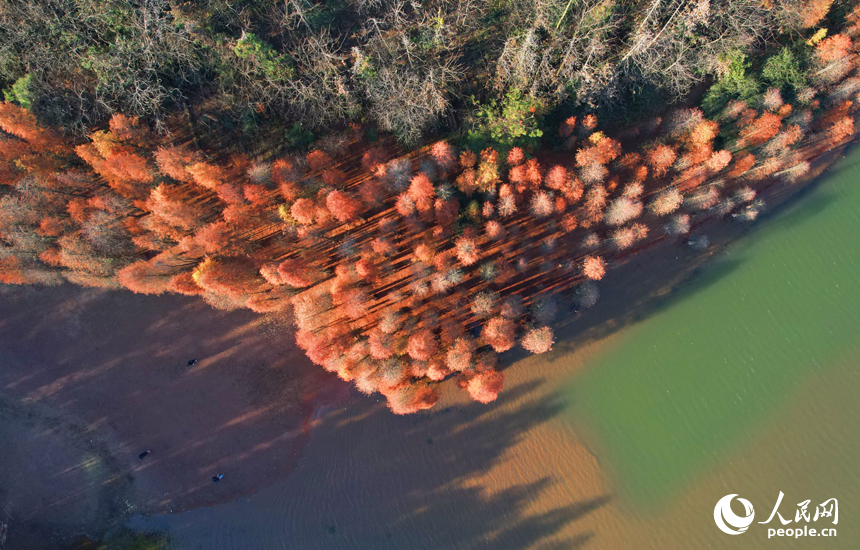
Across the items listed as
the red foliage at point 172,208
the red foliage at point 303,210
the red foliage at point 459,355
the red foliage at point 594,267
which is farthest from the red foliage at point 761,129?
the red foliage at point 172,208

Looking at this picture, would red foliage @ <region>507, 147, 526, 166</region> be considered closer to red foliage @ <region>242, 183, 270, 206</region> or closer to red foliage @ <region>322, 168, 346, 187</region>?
red foliage @ <region>322, 168, 346, 187</region>

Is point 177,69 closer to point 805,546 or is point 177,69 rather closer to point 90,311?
point 90,311

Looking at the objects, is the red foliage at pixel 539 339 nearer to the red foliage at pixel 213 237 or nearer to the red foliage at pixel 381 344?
the red foliage at pixel 381 344

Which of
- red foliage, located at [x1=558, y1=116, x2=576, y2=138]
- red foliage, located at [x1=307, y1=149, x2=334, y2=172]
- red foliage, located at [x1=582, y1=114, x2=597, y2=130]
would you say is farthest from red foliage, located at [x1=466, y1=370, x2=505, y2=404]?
red foliage, located at [x1=307, y1=149, x2=334, y2=172]

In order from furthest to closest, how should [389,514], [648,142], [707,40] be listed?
1. [389,514]
2. [648,142]
3. [707,40]

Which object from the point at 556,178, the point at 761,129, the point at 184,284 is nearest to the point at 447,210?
the point at 556,178

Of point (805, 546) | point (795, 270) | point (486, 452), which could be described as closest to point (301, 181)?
point (486, 452)
